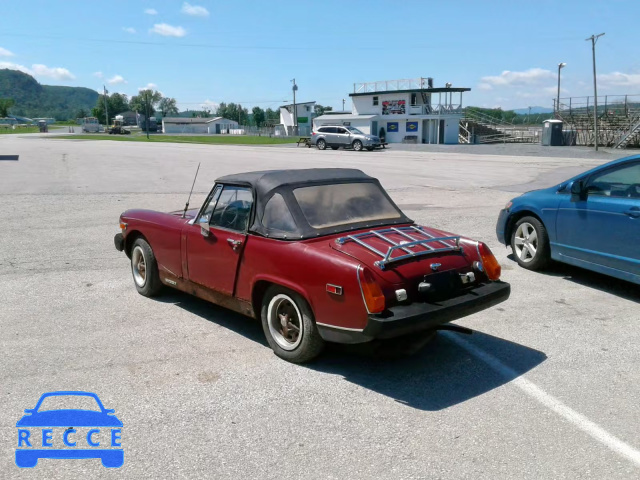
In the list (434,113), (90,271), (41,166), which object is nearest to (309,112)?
(434,113)

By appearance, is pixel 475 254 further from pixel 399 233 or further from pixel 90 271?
pixel 90 271

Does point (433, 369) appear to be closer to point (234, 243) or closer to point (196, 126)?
point (234, 243)

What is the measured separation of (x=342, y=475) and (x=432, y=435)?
2.27 ft

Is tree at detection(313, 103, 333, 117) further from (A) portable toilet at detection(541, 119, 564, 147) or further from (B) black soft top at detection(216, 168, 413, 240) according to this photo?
(B) black soft top at detection(216, 168, 413, 240)

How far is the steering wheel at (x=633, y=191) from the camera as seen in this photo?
6.15m

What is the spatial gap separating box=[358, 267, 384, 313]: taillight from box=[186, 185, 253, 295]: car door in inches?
52.0

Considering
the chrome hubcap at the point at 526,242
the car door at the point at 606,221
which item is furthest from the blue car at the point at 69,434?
the chrome hubcap at the point at 526,242

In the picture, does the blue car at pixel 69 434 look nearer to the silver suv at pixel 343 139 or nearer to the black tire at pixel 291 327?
the black tire at pixel 291 327

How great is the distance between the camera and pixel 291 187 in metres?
4.84

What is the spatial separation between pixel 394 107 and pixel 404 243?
Answer: 56246 mm

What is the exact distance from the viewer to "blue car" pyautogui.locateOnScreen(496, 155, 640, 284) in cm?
607

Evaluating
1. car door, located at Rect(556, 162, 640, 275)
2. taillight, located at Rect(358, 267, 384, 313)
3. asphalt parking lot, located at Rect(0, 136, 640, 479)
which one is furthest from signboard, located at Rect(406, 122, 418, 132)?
taillight, located at Rect(358, 267, 384, 313)

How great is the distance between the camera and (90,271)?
7332 millimetres

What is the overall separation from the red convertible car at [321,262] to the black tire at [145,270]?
0.29 m
